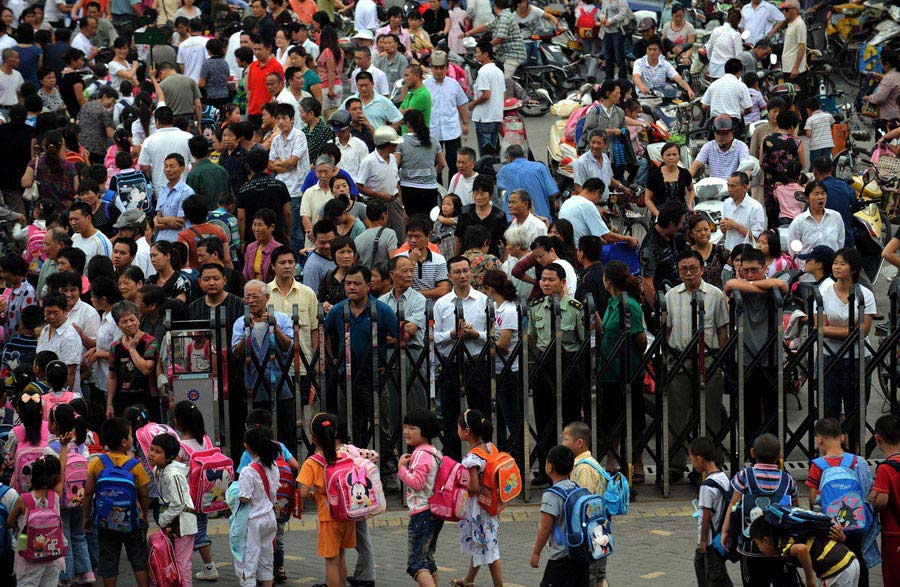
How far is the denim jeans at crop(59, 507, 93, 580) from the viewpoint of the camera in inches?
395

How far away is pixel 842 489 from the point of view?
9.35 meters

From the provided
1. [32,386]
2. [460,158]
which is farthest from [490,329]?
[460,158]

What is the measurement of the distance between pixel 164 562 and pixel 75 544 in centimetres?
73

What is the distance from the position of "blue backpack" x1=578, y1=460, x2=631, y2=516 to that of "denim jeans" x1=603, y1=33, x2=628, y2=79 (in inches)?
674

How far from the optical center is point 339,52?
68.4 feet

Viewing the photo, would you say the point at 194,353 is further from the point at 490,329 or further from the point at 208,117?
the point at 208,117

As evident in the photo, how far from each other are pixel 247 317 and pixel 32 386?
175 cm

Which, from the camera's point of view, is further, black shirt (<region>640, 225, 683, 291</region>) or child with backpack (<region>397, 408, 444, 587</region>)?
black shirt (<region>640, 225, 683, 291</region>)

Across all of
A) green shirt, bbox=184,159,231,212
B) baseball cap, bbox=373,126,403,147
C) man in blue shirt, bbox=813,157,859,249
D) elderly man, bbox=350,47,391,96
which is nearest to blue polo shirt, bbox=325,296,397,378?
green shirt, bbox=184,159,231,212

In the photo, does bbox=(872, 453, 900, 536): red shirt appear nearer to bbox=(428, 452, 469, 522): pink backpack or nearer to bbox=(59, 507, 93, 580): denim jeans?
bbox=(428, 452, 469, 522): pink backpack

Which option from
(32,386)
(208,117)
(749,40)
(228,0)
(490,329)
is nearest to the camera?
(32,386)

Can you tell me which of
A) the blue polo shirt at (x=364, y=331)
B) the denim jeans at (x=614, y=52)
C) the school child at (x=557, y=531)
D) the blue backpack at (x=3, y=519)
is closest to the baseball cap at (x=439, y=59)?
the blue polo shirt at (x=364, y=331)

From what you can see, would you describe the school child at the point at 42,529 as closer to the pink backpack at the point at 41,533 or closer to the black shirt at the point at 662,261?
the pink backpack at the point at 41,533

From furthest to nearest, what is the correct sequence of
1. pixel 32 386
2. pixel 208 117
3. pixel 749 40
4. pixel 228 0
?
pixel 228 0 → pixel 749 40 → pixel 208 117 → pixel 32 386
